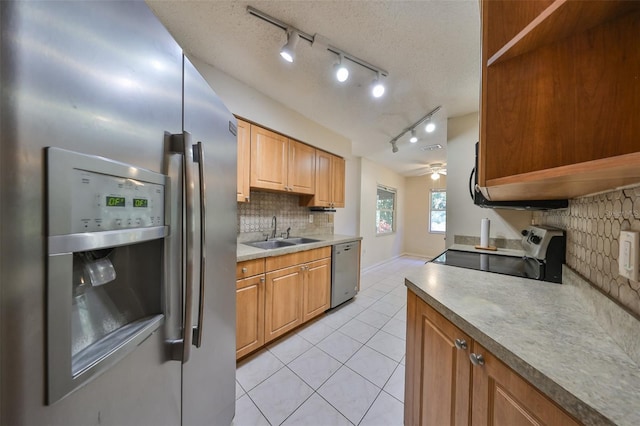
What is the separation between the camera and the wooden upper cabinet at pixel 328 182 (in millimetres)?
2828

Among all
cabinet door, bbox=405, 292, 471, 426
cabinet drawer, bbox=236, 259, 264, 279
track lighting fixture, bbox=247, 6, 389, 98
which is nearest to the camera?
cabinet door, bbox=405, 292, 471, 426

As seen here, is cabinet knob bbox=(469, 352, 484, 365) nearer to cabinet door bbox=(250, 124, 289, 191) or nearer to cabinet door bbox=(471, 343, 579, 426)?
cabinet door bbox=(471, 343, 579, 426)

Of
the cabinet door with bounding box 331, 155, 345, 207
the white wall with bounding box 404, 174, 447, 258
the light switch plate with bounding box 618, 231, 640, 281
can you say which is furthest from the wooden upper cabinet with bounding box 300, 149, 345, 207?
the white wall with bounding box 404, 174, 447, 258

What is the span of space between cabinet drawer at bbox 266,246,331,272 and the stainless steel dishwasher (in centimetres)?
18

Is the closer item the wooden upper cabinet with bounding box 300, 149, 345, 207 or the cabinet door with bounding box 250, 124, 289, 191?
the cabinet door with bounding box 250, 124, 289, 191

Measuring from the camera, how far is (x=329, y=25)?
1.36 metres

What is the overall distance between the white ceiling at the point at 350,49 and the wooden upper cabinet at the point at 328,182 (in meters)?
0.61

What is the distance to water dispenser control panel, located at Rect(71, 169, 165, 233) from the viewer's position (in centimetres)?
42

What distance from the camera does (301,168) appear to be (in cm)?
257

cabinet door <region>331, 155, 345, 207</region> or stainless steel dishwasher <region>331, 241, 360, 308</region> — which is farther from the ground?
cabinet door <region>331, 155, 345, 207</region>

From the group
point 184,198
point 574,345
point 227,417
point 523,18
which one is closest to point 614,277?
point 574,345

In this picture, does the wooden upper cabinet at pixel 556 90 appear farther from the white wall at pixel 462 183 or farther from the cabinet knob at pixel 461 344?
the white wall at pixel 462 183

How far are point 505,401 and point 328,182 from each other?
2.62m

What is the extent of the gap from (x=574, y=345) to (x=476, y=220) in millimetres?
2087
